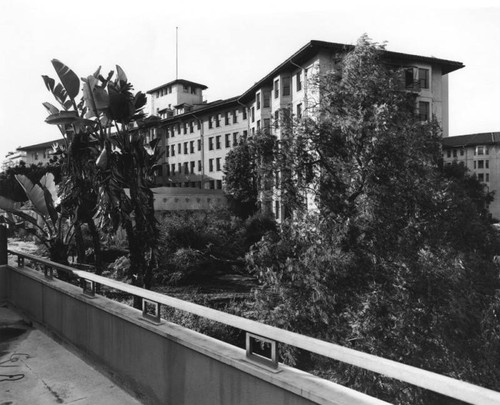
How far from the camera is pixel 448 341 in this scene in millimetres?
12906

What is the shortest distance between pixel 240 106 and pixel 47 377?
5488cm

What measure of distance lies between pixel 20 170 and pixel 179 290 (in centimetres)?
5259

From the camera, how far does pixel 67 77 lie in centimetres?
1298

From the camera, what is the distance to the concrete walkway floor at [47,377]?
454 cm

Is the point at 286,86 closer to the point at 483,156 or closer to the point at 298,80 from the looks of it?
the point at 298,80

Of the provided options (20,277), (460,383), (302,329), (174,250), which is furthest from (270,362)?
(174,250)

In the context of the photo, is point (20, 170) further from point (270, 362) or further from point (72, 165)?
point (270, 362)

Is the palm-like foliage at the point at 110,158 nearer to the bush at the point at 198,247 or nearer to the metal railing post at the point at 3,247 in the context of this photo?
the metal railing post at the point at 3,247

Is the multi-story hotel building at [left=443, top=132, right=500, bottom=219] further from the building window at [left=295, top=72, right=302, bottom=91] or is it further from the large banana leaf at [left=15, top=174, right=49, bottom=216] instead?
the large banana leaf at [left=15, top=174, right=49, bottom=216]

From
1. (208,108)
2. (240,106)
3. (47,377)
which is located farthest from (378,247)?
(208,108)

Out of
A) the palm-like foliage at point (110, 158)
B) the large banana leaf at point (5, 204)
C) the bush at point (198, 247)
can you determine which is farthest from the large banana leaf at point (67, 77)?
the bush at point (198, 247)

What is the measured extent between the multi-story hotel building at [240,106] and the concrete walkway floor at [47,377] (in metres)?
11.5

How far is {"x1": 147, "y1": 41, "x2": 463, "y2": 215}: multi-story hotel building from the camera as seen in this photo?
35.2 meters

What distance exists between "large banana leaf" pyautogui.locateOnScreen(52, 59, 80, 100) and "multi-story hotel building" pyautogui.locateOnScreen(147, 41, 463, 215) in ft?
20.7
